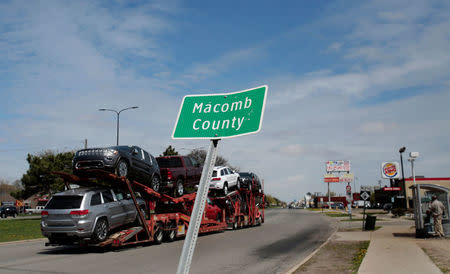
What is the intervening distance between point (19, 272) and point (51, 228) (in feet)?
11.0

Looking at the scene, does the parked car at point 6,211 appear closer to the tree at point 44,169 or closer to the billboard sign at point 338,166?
the tree at point 44,169

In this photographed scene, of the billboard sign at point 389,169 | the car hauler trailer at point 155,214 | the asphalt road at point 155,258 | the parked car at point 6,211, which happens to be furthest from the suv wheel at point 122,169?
the billboard sign at point 389,169

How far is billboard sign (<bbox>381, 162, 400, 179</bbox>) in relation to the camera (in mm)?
65500

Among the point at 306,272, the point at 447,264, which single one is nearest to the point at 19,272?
the point at 306,272

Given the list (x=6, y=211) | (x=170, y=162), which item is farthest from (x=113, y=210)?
(x=6, y=211)

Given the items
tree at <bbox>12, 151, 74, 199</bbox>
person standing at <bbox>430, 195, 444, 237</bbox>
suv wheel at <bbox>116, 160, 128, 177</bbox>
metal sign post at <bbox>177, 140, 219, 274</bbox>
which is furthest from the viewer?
tree at <bbox>12, 151, 74, 199</bbox>

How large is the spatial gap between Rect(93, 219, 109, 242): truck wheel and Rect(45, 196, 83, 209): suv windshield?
886mm

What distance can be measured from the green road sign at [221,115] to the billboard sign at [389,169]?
219 feet

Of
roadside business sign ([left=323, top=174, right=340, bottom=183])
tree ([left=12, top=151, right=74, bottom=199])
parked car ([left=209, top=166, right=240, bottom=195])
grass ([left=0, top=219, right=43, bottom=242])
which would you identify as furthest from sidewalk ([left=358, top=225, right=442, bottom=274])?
roadside business sign ([left=323, top=174, right=340, bottom=183])

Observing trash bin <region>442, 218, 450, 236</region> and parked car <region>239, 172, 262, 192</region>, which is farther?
parked car <region>239, 172, 262, 192</region>

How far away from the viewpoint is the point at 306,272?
Answer: 9.05m

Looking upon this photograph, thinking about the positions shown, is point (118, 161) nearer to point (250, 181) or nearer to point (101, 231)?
point (101, 231)

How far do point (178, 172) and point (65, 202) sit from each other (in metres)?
5.64

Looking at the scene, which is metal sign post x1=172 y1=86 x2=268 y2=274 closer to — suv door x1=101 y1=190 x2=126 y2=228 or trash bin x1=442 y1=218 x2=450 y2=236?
suv door x1=101 y1=190 x2=126 y2=228
